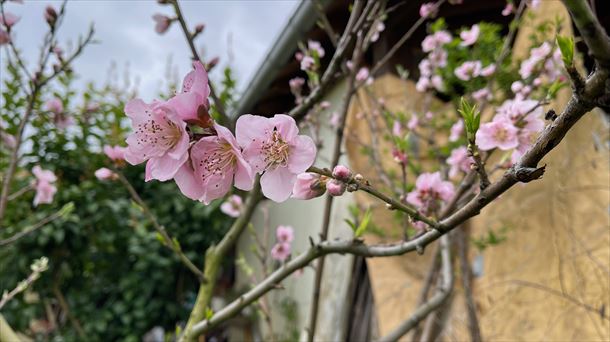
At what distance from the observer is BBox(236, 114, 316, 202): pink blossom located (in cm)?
69

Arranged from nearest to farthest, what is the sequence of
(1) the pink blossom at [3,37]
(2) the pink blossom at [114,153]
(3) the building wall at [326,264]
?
(2) the pink blossom at [114,153]
(1) the pink blossom at [3,37]
(3) the building wall at [326,264]

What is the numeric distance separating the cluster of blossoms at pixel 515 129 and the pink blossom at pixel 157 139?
0.79 m

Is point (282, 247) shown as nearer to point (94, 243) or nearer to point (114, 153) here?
point (114, 153)

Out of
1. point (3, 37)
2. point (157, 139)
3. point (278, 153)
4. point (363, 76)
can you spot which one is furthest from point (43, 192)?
point (278, 153)

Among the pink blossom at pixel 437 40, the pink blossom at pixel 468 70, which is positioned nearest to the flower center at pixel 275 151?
the pink blossom at pixel 468 70

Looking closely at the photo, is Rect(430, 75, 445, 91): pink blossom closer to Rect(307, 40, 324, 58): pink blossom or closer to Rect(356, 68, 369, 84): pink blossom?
Rect(356, 68, 369, 84): pink blossom

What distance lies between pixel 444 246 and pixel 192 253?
2681mm

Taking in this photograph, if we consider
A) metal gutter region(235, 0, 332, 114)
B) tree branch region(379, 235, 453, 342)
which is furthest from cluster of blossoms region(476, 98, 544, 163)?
metal gutter region(235, 0, 332, 114)

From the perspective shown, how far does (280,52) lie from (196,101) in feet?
8.93

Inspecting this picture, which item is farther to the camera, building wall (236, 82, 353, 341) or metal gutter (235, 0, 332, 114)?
building wall (236, 82, 353, 341)

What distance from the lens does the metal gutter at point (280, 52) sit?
2.78 m

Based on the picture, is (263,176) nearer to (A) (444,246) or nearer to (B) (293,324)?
(A) (444,246)

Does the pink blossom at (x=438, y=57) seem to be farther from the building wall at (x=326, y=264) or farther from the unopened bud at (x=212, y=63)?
the unopened bud at (x=212, y=63)

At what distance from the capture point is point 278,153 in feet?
2.34
